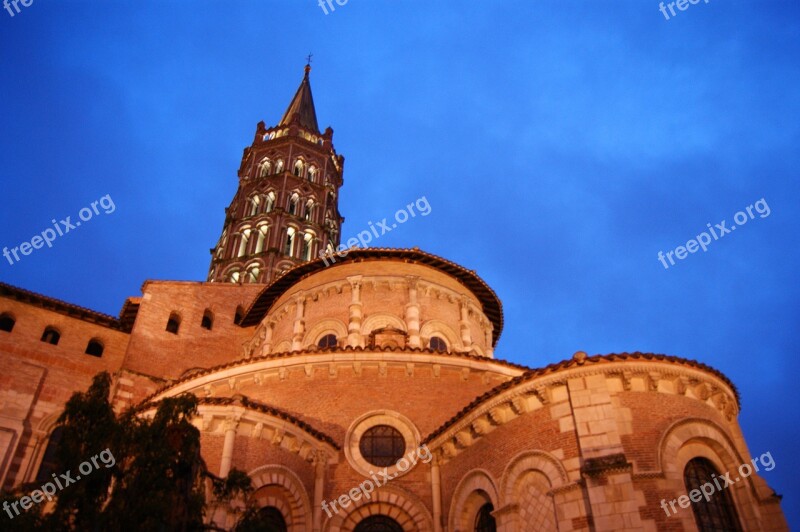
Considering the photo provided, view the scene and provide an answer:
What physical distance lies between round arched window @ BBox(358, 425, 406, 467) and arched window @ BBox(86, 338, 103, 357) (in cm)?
1375

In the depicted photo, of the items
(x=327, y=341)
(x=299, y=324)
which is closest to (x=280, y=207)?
(x=299, y=324)

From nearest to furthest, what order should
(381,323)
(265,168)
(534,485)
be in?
(534,485), (381,323), (265,168)

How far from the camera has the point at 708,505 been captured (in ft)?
40.1

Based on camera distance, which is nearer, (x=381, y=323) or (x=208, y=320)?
(x=381, y=323)

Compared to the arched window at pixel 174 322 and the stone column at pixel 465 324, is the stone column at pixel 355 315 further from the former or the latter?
the arched window at pixel 174 322

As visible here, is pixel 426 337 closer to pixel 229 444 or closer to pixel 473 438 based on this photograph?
pixel 473 438

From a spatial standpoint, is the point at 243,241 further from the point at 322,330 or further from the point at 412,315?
the point at 412,315

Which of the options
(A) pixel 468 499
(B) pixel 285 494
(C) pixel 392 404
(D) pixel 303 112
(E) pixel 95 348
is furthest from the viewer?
(D) pixel 303 112

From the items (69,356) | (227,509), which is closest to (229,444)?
(227,509)

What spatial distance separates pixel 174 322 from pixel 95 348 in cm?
328

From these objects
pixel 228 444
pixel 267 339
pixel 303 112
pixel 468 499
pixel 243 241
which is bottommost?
pixel 468 499

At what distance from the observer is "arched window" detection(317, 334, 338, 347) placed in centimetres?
2266

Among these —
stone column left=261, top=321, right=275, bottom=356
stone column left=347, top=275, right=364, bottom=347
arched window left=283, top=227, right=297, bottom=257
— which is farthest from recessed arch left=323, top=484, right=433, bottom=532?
arched window left=283, top=227, right=297, bottom=257

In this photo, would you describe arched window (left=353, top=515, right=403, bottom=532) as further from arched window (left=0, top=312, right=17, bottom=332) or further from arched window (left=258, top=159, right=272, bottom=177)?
arched window (left=258, top=159, right=272, bottom=177)
